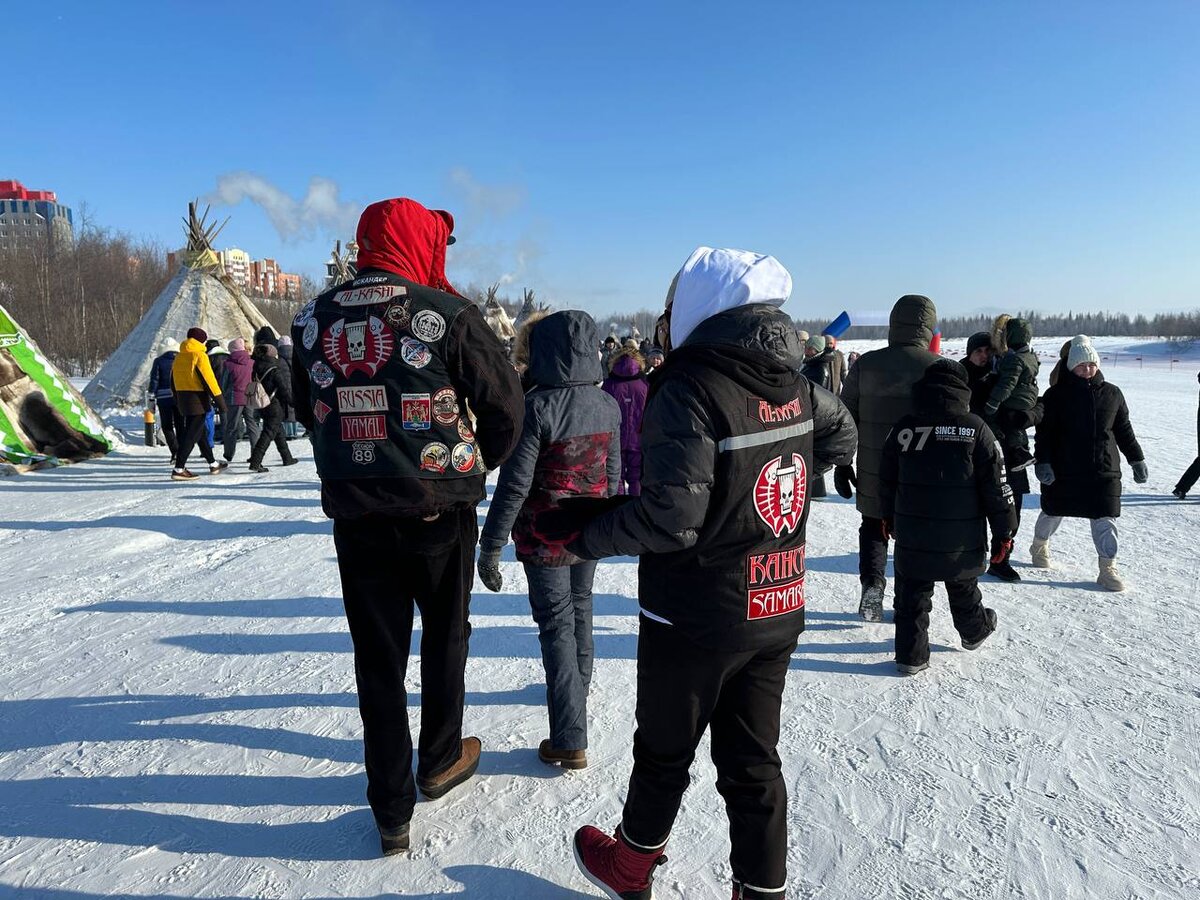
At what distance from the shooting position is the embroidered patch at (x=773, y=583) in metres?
1.86

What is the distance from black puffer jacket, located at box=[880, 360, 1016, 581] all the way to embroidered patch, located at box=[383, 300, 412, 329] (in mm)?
2724

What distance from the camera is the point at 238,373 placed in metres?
9.31

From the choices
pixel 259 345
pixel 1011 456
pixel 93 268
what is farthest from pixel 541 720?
pixel 93 268

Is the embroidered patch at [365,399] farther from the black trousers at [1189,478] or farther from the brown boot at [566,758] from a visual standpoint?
the black trousers at [1189,478]

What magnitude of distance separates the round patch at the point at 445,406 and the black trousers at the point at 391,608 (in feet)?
1.04

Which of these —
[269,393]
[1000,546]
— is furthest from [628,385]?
[269,393]

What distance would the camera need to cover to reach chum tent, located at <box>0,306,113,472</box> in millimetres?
9828

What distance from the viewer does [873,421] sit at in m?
4.54

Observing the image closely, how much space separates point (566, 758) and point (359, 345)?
5.78 feet

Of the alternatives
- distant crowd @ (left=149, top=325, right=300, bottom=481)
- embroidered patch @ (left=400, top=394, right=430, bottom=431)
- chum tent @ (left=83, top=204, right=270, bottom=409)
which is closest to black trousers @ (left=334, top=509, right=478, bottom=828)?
embroidered patch @ (left=400, top=394, right=430, bottom=431)

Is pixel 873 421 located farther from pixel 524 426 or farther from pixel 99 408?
pixel 99 408

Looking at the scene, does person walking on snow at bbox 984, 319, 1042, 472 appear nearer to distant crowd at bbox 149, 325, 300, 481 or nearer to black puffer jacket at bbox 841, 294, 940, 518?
black puffer jacket at bbox 841, 294, 940, 518

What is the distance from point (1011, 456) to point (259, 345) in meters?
8.66

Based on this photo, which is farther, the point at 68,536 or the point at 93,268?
the point at 93,268
